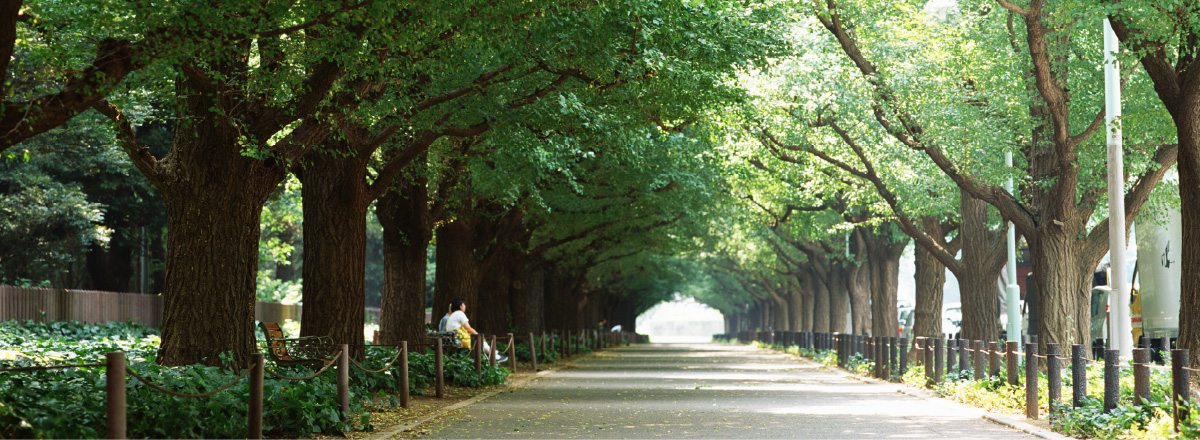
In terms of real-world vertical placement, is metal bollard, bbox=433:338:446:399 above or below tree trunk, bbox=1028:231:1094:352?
below

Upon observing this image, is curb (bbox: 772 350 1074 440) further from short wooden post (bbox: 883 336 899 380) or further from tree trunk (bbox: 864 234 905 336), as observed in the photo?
tree trunk (bbox: 864 234 905 336)

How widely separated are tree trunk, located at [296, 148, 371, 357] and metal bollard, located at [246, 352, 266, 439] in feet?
21.4

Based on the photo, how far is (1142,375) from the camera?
1111 cm

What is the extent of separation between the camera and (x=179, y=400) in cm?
947

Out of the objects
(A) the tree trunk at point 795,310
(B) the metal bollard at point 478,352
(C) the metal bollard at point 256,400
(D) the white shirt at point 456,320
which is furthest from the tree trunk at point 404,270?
(A) the tree trunk at point 795,310

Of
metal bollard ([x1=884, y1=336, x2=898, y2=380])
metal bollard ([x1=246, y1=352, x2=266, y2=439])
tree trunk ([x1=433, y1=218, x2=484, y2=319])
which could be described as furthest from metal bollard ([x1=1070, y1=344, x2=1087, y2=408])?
tree trunk ([x1=433, y1=218, x2=484, y2=319])

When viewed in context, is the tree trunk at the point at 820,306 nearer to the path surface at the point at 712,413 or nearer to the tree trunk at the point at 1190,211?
the path surface at the point at 712,413

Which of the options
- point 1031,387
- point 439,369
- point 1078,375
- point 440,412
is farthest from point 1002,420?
point 439,369

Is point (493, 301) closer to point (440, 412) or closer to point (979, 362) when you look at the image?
point (979, 362)

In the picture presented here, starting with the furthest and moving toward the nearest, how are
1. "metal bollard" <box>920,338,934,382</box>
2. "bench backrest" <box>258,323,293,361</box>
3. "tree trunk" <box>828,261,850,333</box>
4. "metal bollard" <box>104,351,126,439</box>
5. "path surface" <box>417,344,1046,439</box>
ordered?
"tree trunk" <box>828,261,850,333</box>, "metal bollard" <box>920,338,934,382</box>, "bench backrest" <box>258,323,293,361</box>, "path surface" <box>417,344,1046,439</box>, "metal bollard" <box>104,351,126,439</box>

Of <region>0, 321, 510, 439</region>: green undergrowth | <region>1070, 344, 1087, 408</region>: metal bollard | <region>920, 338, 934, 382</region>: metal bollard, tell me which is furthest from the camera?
<region>920, 338, 934, 382</region>: metal bollard

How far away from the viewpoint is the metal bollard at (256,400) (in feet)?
30.8

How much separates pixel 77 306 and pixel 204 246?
19858 mm

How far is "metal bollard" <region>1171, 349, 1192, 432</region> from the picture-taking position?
390 inches
